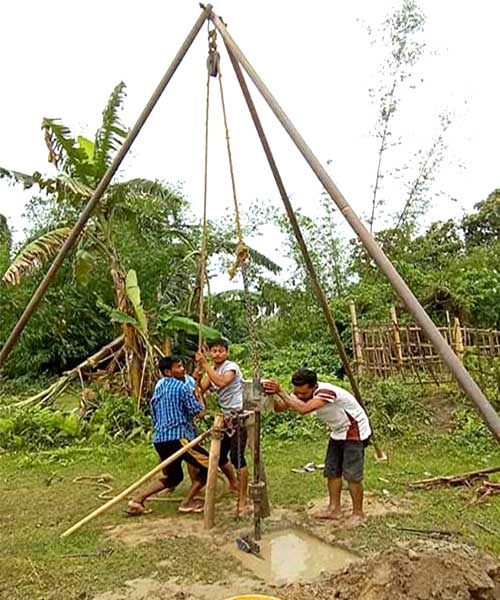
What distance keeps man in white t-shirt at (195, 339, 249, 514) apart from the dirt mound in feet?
5.64

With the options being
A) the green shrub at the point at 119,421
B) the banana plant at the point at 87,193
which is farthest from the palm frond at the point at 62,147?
the green shrub at the point at 119,421

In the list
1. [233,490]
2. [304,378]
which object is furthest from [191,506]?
[304,378]

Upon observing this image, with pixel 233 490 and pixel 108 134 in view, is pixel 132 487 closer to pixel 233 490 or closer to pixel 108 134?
pixel 233 490

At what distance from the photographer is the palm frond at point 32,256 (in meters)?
7.87

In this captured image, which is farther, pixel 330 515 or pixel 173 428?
pixel 173 428

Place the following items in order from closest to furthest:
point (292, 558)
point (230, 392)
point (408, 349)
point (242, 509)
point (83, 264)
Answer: point (292, 558) → point (242, 509) → point (230, 392) → point (83, 264) → point (408, 349)

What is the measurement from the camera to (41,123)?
27.8 feet

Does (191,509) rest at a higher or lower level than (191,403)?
lower

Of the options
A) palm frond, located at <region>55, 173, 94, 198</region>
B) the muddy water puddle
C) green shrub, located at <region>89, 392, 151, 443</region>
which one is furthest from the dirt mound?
palm frond, located at <region>55, 173, 94, 198</region>

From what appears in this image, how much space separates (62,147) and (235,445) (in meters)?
5.11

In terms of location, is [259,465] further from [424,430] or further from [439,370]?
[439,370]

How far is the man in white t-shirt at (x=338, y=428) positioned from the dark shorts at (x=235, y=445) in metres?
0.51

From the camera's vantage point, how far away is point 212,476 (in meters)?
5.07

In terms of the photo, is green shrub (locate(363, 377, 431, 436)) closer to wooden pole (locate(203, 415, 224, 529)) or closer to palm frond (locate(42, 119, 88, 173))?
wooden pole (locate(203, 415, 224, 529))
